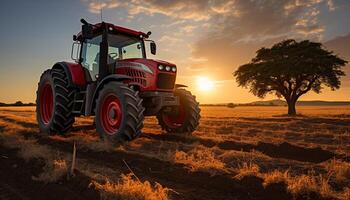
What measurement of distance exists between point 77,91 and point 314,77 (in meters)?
29.6

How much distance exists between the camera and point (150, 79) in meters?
10.4

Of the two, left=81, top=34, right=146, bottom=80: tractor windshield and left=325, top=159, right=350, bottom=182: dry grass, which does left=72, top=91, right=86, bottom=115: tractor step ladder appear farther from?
left=325, top=159, right=350, bottom=182: dry grass

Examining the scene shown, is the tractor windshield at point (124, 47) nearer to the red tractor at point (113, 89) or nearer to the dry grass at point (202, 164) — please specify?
the red tractor at point (113, 89)

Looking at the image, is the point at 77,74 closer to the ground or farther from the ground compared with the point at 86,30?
closer to the ground

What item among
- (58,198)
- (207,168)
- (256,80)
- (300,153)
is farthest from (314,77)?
(58,198)

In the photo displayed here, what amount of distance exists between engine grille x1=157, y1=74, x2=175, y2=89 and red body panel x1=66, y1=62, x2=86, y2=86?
9.23 ft

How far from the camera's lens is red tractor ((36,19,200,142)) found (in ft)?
32.3

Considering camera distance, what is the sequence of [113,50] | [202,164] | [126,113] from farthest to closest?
[113,50], [126,113], [202,164]

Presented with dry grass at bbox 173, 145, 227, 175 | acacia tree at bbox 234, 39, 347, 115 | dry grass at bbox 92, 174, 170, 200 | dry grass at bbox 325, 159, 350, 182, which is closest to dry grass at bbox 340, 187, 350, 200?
dry grass at bbox 325, 159, 350, 182

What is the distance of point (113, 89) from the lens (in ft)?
32.4

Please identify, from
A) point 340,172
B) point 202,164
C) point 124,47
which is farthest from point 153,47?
point 340,172

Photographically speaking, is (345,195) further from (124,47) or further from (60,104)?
(60,104)

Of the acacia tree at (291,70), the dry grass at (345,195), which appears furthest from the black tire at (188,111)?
the acacia tree at (291,70)

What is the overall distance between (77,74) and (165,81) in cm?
310
